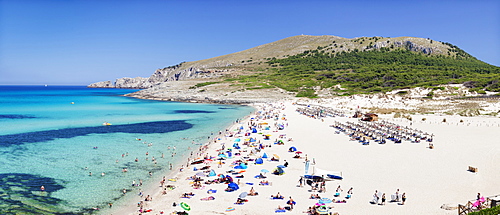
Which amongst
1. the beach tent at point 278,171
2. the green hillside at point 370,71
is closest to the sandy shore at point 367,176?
the beach tent at point 278,171

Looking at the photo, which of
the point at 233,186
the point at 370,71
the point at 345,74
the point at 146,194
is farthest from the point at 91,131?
the point at 370,71

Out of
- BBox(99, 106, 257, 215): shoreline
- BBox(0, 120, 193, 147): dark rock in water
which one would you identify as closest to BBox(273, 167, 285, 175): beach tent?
BBox(99, 106, 257, 215): shoreline

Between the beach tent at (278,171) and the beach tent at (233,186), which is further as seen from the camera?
the beach tent at (278,171)

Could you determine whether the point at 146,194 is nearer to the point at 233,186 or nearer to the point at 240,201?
the point at 233,186

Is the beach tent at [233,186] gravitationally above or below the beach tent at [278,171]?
below

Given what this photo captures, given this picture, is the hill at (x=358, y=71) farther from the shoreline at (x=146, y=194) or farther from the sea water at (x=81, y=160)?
the shoreline at (x=146, y=194)

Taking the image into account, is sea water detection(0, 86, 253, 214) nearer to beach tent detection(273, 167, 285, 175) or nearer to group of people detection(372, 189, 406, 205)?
beach tent detection(273, 167, 285, 175)

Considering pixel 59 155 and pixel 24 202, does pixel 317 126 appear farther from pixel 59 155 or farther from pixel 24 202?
pixel 24 202
